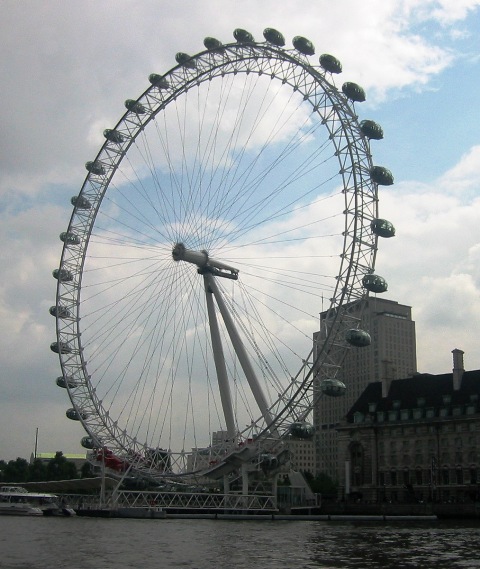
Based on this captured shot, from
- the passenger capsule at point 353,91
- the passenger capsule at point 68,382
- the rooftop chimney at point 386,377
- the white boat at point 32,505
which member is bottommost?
the white boat at point 32,505

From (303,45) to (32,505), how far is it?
5416 centimetres

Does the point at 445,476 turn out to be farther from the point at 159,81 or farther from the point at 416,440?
the point at 159,81

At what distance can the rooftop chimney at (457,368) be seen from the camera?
9594 centimetres

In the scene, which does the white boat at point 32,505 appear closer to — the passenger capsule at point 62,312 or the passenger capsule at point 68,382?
the passenger capsule at point 68,382

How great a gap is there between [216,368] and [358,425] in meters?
43.7

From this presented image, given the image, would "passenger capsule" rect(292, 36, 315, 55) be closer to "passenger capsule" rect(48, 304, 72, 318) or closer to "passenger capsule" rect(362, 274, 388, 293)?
"passenger capsule" rect(362, 274, 388, 293)

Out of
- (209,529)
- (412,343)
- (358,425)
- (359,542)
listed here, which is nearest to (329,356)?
(209,529)

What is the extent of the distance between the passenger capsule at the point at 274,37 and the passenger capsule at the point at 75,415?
3703 cm

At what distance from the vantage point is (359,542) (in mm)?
39281

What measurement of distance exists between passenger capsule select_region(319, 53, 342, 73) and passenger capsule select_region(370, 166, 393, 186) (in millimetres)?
7829

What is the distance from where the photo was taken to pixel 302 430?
57406 mm

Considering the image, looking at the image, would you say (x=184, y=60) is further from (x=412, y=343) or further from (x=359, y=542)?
(x=412, y=343)

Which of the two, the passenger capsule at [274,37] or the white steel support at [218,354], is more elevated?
the passenger capsule at [274,37]

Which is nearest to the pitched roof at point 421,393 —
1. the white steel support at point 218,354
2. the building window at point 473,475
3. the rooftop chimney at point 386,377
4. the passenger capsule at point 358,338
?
the rooftop chimney at point 386,377
